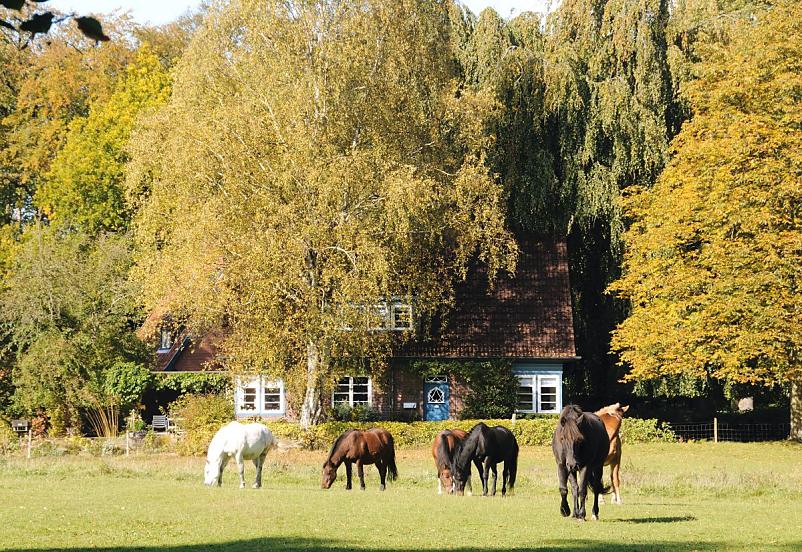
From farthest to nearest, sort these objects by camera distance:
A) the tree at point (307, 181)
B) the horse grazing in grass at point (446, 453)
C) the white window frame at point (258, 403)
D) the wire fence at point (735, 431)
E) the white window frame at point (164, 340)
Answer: the white window frame at point (164, 340)
the white window frame at point (258, 403)
the wire fence at point (735, 431)
the tree at point (307, 181)
the horse grazing in grass at point (446, 453)

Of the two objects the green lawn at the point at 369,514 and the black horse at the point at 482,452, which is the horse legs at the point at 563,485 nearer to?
the green lawn at the point at 369,514

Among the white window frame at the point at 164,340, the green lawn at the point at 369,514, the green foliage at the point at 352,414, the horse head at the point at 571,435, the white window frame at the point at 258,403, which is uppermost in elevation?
the white window frame at the point at 164,340

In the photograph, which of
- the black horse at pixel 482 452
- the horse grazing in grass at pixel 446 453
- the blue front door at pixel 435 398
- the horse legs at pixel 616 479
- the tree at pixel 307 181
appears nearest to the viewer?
the horse legs at pixel 616 479

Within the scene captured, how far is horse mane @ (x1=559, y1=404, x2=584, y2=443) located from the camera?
1670 cm

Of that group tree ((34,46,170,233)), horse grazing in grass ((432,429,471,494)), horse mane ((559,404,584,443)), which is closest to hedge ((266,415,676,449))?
horse grazing in grass ((432,429,471,494))

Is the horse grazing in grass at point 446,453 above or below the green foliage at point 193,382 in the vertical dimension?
below

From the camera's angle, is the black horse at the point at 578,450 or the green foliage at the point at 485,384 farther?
the green foliage at the point at 485,384

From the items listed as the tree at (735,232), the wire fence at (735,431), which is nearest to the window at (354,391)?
the tree at (735,232)

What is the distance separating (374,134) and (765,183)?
13.2 m

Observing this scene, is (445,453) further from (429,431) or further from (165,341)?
(165,341)

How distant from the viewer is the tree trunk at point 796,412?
4238cm

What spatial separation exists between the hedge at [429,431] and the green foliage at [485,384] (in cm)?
191

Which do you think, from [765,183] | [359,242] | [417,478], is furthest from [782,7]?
[417,478]

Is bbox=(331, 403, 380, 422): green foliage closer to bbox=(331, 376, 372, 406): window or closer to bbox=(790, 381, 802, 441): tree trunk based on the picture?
bbox=(331, 376, 372, 406): window
